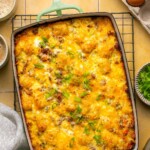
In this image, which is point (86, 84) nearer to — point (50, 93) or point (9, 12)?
point (50, 93)

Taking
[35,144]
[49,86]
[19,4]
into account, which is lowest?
[35,144]

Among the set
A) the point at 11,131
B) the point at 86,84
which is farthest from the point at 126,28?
the point at 11,131

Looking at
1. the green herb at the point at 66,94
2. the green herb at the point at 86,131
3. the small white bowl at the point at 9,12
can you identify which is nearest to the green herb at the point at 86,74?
the green herb at the point at 66,94

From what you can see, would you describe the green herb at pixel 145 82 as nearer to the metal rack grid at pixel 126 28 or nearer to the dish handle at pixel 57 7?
the metal rack grid at pixel 126 28

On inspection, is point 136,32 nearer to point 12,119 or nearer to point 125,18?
point 125,18

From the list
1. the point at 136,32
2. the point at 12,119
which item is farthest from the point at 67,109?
the point at 136,32

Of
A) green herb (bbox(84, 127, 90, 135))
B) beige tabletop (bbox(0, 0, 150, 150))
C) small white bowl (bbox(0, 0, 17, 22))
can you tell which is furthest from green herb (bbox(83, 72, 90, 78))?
small white bowl (bbox(0, 0, 17, 22))

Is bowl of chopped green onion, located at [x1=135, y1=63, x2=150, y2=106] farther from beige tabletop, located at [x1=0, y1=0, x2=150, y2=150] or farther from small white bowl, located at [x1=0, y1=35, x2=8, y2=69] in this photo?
small white bowl, located at [x1=0, y1=35, x2=8, y2=69]
